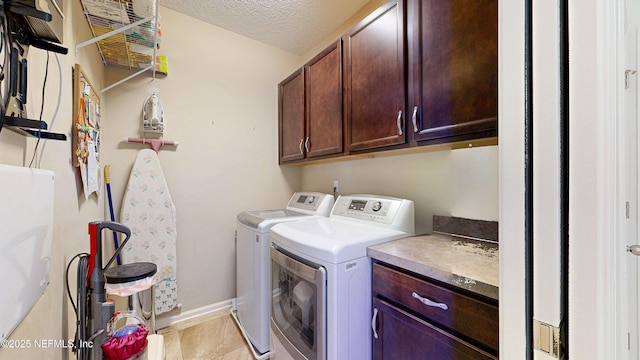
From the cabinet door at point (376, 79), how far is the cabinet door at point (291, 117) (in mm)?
650

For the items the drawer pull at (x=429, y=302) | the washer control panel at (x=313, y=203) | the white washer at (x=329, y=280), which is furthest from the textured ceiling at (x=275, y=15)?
the drawer pull at (x=429, y=302)

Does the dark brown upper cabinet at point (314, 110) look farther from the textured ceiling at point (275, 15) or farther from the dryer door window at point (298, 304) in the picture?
the dryer door window at point (298, 304)

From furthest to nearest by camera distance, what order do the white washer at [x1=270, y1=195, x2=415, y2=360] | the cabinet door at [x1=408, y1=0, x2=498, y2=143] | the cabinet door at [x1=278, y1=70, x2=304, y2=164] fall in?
the cabinet door at [x1=278, y1=70, x2=304, y2=164] < the white washer at [x1=270, y1=195, x2=415, y2=360] < the cabinet door at [x1=408, y1=0, x2=498, y2=143]

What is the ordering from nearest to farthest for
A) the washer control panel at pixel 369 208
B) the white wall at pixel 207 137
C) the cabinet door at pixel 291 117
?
1. the washer control panel at pixel 369 208
2. the white wall at pixel 207 137
3. the cabinet door at pixel 291 117

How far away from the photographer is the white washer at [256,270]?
173 centimetres

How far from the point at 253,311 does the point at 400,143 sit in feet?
5.05

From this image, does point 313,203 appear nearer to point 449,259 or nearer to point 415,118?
point 415,118

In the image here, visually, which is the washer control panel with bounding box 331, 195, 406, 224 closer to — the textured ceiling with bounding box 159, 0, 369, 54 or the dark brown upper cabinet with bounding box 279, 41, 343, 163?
the dark brown upper cabinet with bounding box 279, 41, 343, 163

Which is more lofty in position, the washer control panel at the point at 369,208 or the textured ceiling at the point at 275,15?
the textured ceiling at the point at 275,15

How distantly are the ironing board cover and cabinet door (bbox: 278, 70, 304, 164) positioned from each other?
1107 millimetres

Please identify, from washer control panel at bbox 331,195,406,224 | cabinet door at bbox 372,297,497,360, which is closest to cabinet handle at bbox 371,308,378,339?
cabinet door at bbox 372,297,497,360

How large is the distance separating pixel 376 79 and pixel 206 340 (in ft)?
7.43

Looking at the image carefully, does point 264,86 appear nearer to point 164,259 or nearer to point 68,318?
point 164,259

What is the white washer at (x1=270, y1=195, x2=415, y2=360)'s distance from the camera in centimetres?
114
